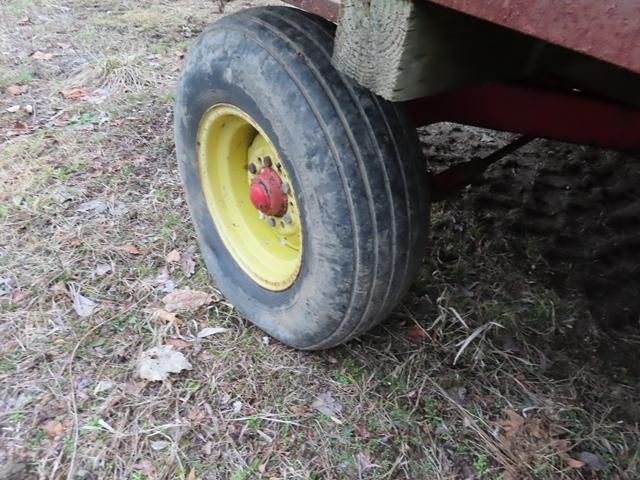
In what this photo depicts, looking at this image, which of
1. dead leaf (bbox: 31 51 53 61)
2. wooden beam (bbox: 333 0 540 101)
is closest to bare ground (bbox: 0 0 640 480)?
wooden beam (bbox: 333 0 540 101)

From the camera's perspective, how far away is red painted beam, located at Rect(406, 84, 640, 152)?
A: 5.66 feet

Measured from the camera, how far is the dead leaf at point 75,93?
12.8 feet

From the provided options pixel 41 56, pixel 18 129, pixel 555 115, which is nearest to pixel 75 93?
pixel 18 129

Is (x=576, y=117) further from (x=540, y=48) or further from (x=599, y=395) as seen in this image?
(x=599, y=395)

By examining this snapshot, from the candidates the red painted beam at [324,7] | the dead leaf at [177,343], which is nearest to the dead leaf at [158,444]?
the dead leaf at [177,343]

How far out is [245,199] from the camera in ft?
7.82

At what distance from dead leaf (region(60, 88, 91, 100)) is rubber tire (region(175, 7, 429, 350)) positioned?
88.6 inches

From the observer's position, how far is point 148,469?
1.89 m

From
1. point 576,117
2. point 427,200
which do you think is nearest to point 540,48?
point 576,117

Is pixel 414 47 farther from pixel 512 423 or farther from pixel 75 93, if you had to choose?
pixel 75 93

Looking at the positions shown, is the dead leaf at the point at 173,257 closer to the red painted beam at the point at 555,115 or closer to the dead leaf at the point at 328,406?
the dead leaf at the point at 328,406

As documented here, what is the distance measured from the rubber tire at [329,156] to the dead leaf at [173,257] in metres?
0.89

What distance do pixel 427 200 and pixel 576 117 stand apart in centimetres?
48

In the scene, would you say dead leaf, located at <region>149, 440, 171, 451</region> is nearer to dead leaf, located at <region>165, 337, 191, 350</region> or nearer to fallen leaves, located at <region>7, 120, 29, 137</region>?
dead leaf, located at <region>165, 337, 191, 350</region>
